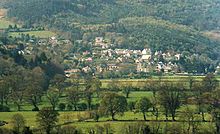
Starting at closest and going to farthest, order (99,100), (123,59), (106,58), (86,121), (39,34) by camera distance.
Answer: (86,121)
(99,100)
(123,59)
(106,58)
(39,34)

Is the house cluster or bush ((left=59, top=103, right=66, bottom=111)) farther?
the house cluster

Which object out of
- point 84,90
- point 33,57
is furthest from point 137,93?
point 33,57

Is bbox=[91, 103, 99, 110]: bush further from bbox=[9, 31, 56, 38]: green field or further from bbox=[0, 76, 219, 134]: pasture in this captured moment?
bbox=[9, 31, 56, 38]: green field

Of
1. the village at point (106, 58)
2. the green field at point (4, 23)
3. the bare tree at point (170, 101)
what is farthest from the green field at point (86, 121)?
the green field at point (4, 23)

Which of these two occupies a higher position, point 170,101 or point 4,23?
point 170,101

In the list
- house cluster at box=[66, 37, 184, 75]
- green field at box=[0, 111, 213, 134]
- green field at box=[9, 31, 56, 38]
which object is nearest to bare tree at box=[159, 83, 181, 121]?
green field at box=[0, 111, 213, 134]

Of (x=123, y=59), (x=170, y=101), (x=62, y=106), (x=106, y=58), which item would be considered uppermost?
(x=170, y=101)

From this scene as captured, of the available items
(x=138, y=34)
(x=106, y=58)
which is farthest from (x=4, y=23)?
(x=106, y=58)

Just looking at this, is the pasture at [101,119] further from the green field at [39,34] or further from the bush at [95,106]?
the green field at [39,34]

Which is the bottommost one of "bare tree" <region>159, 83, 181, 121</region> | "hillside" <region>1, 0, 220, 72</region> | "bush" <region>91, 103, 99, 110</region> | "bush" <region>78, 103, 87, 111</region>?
"hillside" <region>1, 0, 220, 72</region>

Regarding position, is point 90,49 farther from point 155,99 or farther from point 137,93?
point 155,99

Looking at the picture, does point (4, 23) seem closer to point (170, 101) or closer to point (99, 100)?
point (99, 100)

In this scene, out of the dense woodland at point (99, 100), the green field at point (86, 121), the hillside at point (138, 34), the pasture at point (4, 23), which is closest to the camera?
the dense woodland at point (99, 100)
